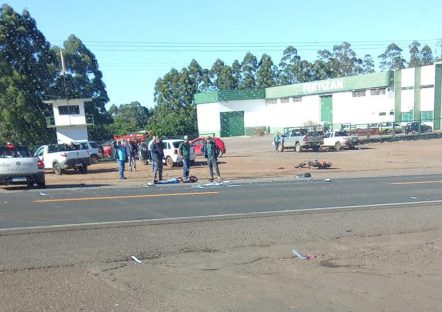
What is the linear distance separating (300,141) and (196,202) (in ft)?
98.6

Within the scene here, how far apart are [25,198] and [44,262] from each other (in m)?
7.79

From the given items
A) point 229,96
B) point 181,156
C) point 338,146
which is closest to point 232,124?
point 229,96

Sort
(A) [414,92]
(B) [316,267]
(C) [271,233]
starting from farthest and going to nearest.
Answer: (A) [414,92] < (C) [271,233] < (B) [316,267]

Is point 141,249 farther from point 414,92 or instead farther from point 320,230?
point 414,92

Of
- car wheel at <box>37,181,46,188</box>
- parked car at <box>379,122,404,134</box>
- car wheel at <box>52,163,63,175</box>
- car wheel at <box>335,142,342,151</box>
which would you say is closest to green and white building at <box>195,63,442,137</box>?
parked car at <box>379,122,404,134</box>

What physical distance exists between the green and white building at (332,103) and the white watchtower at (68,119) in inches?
969

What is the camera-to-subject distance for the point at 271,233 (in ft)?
29.3

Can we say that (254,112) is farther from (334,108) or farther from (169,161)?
(169,161)

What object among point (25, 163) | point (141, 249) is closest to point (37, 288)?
point (141, 249)

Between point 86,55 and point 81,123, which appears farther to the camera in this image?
point 86,55

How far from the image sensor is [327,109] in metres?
71.7

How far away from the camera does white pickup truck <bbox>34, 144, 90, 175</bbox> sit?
26.3m

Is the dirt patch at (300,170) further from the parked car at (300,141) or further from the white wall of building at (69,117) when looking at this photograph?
the white wall of building at (69,117)

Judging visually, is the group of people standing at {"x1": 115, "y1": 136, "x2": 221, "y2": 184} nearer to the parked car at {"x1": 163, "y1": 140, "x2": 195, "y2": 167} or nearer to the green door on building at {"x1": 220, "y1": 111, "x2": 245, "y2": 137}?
the parked car at {"x1": 163, "y1": 140, "x2": 195, "y2": 167}
